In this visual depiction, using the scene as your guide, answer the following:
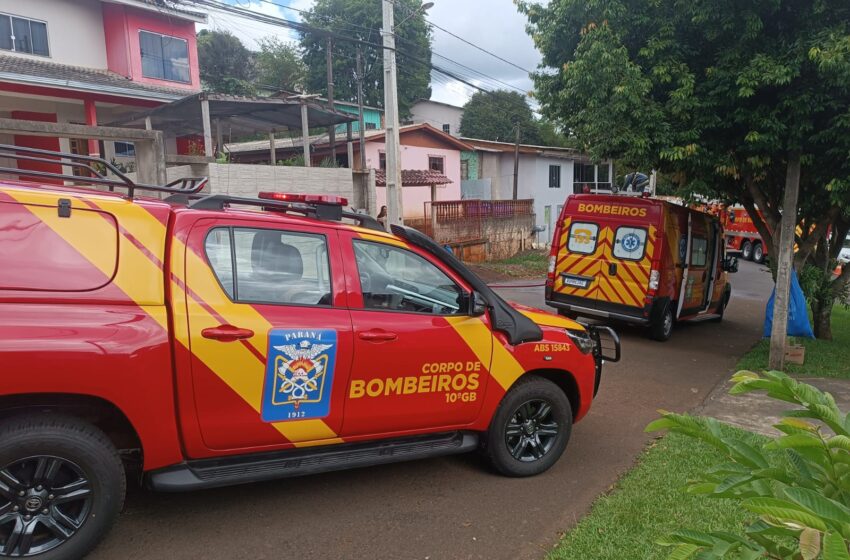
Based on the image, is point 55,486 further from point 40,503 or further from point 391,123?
point 391,123

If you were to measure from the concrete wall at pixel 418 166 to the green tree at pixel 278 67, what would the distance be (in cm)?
1627

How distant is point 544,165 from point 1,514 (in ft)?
98.1

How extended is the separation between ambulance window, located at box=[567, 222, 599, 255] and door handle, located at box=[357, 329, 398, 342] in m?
6.47

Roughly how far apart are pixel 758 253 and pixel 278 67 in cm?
3131

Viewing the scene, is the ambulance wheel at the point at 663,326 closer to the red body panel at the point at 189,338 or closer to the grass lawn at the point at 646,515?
the grass lawn at the point at 646,515

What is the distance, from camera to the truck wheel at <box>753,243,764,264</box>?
25766 mm

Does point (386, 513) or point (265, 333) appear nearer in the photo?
point (265, 333)

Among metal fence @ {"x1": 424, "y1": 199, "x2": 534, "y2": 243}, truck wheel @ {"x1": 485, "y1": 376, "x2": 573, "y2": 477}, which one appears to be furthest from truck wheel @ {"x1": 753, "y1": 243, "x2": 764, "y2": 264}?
truck wheel @ {"x1": 485, "y1": 376, "x2": 573, "y2": 477}

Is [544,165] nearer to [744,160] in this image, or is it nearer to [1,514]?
[744,160]

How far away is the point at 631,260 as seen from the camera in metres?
8.84

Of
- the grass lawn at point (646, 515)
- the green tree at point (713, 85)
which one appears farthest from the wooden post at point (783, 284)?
the grass lawn at point (646, 515)

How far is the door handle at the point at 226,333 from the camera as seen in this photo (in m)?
3.00

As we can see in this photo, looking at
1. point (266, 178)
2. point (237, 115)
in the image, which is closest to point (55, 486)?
point (266, 178)

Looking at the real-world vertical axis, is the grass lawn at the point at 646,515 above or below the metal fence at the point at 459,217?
below
